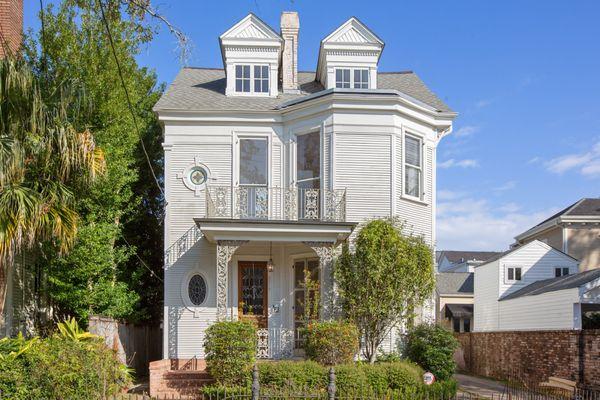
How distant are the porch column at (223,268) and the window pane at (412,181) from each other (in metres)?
5.07

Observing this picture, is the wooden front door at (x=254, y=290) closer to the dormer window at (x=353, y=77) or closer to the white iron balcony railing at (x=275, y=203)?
the white iron balcony railing at (x=275, y=203)

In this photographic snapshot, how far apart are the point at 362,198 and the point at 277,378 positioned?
19.5 feet

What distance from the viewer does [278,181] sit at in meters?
19.2

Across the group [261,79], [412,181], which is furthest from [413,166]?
[261,79]

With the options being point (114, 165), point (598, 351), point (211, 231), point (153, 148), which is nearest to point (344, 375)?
point (211, 231)

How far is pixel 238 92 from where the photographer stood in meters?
20.3

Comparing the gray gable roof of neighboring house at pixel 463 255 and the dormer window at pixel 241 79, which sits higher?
the dormer window at pixel 241 79

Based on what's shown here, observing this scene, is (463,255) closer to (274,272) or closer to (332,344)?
(274,272)

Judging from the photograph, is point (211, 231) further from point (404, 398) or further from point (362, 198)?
point (404, 398)

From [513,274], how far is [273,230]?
19625 millimetres

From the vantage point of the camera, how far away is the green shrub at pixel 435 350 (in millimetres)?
16438

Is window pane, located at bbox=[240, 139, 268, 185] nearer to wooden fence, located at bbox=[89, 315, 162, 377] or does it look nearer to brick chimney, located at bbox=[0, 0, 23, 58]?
wooden fence, located at bbox=[89, 315, 162, 377]

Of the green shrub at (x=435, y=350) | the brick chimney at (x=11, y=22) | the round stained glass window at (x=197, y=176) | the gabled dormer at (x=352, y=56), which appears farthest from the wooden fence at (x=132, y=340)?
the gabled dormer at (x=352, y=56)

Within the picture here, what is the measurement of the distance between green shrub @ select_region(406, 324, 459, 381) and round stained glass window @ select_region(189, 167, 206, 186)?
709cm
